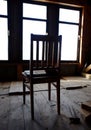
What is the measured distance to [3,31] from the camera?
12.6 feet

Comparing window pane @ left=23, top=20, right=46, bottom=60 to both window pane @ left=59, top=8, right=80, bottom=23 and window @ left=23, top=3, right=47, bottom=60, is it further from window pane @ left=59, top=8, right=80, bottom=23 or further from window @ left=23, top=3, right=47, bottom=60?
window pane @ left=59, top=8, right=80, bottom=23

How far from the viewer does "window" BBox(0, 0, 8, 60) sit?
3770mm

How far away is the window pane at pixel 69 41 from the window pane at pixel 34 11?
0.72m

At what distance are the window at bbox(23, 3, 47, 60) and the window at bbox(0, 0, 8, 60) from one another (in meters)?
0.48

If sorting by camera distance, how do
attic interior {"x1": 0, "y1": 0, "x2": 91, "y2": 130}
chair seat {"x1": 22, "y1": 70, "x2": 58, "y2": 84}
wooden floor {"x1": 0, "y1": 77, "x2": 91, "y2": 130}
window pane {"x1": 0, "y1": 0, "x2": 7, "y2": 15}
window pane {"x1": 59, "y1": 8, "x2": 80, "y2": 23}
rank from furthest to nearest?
1. window pane {"x1": 59, "y1": 8, "x2": 80, "y2": 23}
2. window pane {"x1": 0, "y1": 0, "x2": 7, "y2": 15}
3. chair seat {"x1": 22, "y1": 70, "x2": 58, "y2": 84}
4. attic interior {"x1": 0, "y1": 0, "x2": 91, "y2": 130}
5. wooden floor {"x1": 0, "y1": 77, "x2": 91, "y2": 130}

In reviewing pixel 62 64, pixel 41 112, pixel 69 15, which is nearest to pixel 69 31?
pixel 69 15

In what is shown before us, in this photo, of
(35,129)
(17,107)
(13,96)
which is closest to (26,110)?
(17,107)

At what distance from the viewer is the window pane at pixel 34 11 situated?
13.1 feet

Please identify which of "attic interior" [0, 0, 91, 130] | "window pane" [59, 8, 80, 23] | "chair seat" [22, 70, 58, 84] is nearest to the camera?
"attic interior" [0, 0, 91, 130]

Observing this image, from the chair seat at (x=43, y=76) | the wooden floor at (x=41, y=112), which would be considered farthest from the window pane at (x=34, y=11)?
the chair seat at (x=43, y=76)

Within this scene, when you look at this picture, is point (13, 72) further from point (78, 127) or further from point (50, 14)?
point (78, 127)

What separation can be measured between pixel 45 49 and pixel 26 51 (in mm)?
2324

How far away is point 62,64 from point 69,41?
2.59 ft

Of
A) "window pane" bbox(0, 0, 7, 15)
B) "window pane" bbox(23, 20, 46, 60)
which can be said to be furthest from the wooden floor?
"window pane" bbox(0, 0, 7, 15)
